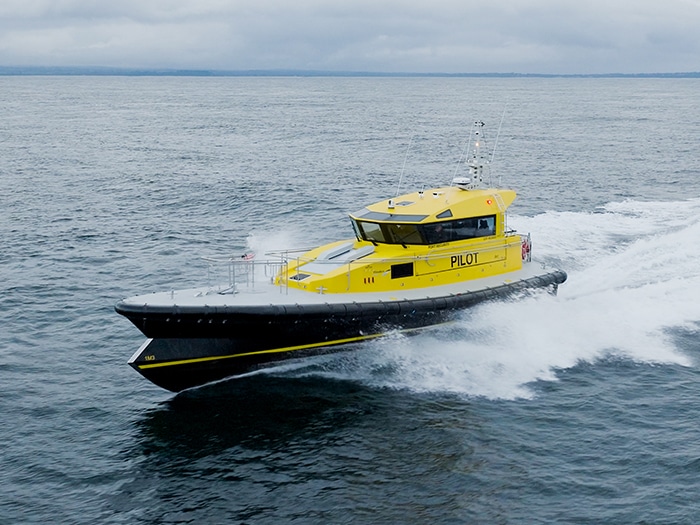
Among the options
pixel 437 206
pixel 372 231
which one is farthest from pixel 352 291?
pixel 437 206

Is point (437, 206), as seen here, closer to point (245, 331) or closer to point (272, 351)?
point (272, 351)

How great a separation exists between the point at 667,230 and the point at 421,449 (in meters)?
19.0

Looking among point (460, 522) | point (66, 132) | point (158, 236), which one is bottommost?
point (460, 522)

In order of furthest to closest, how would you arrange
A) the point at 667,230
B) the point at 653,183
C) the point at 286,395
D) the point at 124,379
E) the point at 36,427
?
the point at 653,183, the point at 667,230, the point at 124,379, the point at 286,395, the point at 36,427

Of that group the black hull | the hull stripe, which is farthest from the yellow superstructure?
the hull stripe

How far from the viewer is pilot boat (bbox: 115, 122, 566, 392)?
1623 cm

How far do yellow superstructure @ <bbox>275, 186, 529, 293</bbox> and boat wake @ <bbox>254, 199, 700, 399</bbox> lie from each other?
1.21 metres

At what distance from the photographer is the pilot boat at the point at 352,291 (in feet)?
53.3

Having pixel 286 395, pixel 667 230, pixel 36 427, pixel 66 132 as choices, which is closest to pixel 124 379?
pixel 36 427

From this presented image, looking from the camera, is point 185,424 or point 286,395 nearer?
point 185,424

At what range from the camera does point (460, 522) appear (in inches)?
488

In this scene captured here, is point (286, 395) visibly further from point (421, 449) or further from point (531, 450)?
point (531, 450)

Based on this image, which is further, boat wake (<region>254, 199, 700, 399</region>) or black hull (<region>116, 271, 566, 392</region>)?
boat wake (<region>254, 199, 700, 399</region>)

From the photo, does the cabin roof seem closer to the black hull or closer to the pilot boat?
the pilot boat
